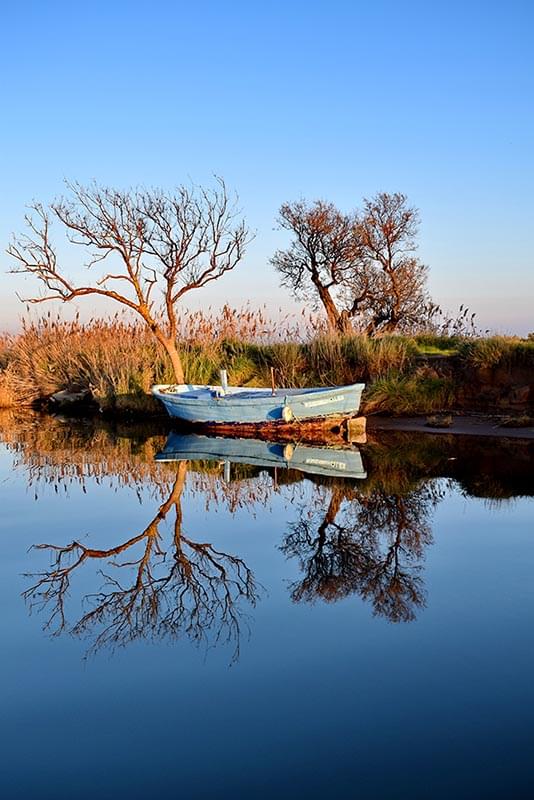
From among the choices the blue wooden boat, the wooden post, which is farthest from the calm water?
the wooden post

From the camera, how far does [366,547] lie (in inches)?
352

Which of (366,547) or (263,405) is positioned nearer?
(366,547)

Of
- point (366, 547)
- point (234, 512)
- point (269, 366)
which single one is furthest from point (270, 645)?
point (269, 366)

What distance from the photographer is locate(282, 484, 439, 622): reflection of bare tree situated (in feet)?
24.4

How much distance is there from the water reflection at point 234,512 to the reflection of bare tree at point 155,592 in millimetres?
17

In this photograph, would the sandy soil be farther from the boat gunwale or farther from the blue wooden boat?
the blue wooden boat

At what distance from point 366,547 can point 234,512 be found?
8.98ft

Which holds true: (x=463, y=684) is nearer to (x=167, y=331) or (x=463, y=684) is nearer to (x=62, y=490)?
(x=62, y=490)

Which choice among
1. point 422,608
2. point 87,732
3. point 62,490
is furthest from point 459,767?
point 62,490

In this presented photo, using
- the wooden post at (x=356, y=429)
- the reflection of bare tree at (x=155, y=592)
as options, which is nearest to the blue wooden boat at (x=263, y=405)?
the wooden post at (x=356, y=429)

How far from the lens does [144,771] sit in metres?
4.48

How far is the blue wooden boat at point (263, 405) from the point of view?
720 inches

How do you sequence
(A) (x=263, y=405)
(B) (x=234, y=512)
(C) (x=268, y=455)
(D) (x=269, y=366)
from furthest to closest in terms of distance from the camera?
(D) (x=269, y=366)
(A) (x=263, y=405)
(C) (x=268, y=455)
(B) (x=234, y=512)

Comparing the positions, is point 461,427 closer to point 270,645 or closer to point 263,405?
point 263,405
